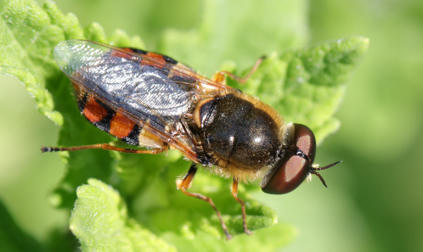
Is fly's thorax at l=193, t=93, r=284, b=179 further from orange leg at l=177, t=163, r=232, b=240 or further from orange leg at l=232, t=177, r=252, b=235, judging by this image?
orange leg at l=177, t=163, r=232, b=240

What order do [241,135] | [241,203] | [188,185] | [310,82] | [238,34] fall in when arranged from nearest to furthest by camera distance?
[241,203], [241,135], [188,185], [310,82], [238,34]

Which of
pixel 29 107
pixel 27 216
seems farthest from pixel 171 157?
pixel 29 107

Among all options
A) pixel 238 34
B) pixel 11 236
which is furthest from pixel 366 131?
pixel 11 236

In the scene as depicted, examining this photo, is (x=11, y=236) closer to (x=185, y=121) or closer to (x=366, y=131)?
(x=185, y=121)

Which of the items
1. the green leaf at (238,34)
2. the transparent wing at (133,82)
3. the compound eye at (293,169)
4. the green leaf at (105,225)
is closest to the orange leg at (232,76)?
the transparent wing at (133,82)

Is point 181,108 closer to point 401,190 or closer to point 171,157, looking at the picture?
point 171,157

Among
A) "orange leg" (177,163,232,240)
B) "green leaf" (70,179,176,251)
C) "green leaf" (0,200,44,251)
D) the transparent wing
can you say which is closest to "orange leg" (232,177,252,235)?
"orange leg" (177,163,232,240)
